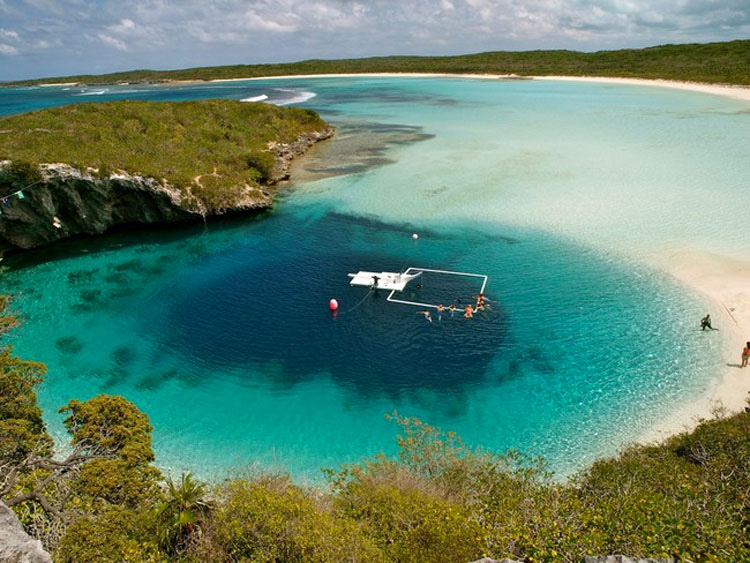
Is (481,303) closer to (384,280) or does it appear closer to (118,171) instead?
(384,280)

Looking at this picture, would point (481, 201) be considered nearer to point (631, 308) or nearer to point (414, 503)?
point (631, 308)

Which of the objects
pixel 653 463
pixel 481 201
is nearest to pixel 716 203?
pixel 481 201

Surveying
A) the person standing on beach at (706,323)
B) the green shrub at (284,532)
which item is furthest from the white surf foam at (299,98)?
the green shrub at (284,532)

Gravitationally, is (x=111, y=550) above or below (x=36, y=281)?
above

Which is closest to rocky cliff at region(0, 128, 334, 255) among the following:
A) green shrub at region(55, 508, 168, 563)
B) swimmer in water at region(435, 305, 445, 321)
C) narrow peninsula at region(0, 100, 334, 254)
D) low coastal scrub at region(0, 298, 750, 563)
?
narrow peninsula at region(0, 100, 334, 254)

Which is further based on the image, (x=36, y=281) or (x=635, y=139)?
(x=635, y=139)

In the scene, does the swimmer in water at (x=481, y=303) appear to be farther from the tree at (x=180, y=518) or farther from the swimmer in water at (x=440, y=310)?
the tree at (x=180, y=518)

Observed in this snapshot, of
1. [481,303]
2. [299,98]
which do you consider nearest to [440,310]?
[481,303]
